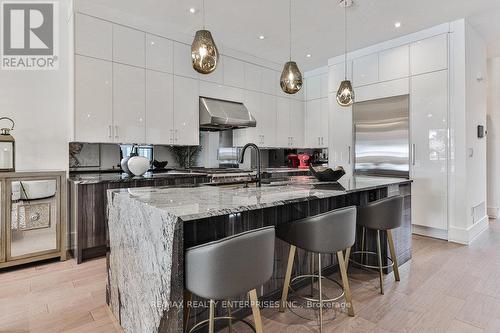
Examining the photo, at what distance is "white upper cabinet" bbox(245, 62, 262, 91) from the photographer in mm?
4991

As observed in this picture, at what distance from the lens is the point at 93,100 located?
3.35 m

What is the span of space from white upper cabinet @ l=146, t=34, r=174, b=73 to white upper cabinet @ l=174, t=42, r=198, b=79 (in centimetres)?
6

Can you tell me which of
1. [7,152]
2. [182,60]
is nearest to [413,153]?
[182,60]

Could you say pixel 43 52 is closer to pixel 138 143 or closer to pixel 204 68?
pixel 138 143

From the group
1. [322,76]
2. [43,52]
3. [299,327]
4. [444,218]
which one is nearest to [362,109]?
Answer: [322,76]

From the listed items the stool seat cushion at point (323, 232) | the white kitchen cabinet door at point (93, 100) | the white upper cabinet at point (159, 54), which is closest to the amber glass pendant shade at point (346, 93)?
the stool seat cushion at point (323, 232)

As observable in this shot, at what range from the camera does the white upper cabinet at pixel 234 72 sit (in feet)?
15.4

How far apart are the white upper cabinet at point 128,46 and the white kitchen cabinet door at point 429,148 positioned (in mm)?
3793

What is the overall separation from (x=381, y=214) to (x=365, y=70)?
3118 millimetres

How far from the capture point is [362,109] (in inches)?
182

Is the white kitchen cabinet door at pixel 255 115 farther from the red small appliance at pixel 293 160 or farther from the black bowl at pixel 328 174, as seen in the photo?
the black bowl at pixel 328 174

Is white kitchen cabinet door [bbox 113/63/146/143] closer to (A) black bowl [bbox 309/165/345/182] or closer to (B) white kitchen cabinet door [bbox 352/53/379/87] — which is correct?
(A) black bowl [bbox 309/165/345/182]

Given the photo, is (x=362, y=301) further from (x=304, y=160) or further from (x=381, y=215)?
(x=304, y=160)

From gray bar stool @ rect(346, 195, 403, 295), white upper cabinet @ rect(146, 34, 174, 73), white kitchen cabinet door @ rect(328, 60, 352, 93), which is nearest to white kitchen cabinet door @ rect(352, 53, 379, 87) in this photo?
white kitchen cabinet door @ rect(328, 60, 352, 93)
